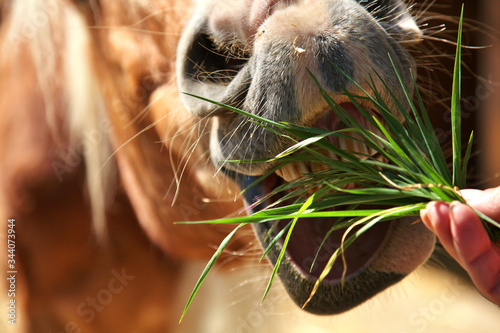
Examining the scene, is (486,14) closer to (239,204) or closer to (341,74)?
(239,204)

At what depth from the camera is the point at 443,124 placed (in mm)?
2137

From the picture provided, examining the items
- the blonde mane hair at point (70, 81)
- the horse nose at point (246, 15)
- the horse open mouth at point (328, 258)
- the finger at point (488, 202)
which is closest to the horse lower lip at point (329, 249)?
the horse open mouth at point (328, 258)

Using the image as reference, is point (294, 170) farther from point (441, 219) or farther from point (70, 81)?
point (70, 81)

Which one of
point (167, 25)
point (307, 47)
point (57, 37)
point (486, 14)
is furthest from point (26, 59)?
point (486, 14)

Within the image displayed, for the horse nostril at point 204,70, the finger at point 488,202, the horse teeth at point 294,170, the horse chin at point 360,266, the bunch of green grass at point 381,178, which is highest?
the horse nostril at point 204,70

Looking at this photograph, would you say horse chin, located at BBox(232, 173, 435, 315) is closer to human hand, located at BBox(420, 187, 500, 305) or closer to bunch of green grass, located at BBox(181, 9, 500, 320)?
bunch of green grass, located at BBox(181, 9, 500, 320)

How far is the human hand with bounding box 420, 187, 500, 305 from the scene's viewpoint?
469mm

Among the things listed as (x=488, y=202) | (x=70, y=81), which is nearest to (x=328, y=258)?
(x=488, y=202)

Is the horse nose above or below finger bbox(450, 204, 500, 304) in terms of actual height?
above

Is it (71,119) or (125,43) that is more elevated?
(125,43)

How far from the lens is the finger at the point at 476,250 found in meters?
0.47

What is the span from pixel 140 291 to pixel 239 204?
60 centimetres

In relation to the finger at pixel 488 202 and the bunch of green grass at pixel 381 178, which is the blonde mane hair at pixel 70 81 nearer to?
the bunch of green grass at pixel 381 178

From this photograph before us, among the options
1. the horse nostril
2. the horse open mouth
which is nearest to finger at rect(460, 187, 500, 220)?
the horse open mouth
